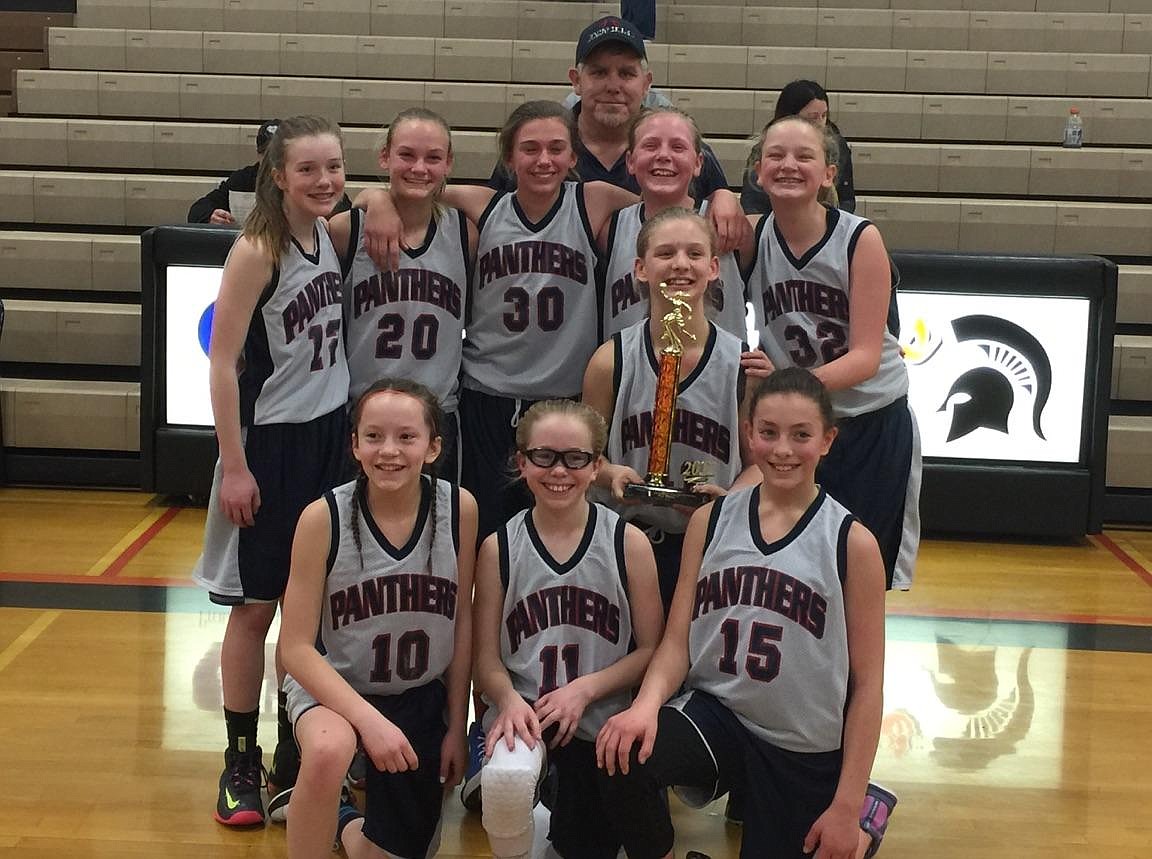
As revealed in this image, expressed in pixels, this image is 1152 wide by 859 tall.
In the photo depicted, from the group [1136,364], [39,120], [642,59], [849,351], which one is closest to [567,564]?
[849,351]

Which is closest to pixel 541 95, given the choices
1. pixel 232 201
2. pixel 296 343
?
pixel 232 201

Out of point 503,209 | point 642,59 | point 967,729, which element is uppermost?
point 642,59

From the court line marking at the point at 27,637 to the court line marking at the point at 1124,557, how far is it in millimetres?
3422

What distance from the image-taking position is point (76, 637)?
3.90 m

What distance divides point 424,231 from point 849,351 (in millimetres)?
902

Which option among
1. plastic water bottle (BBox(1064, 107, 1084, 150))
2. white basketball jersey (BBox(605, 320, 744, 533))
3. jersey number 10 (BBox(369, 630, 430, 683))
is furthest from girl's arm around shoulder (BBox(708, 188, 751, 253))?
plastic water bottle (BBox(1064, 107, 1084, 150))

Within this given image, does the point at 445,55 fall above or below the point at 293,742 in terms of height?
above

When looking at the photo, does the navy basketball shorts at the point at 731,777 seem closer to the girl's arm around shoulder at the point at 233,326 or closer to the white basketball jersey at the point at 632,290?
the white basketball jersey at the point at 632,290

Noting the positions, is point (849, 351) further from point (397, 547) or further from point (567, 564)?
point (397, 547)

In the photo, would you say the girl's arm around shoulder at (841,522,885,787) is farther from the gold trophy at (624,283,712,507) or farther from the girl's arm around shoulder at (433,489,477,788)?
the girl's arm around shoulder at (433,489,477,788)

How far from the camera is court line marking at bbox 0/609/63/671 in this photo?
12.2 feet

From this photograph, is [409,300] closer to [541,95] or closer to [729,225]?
[729,225]

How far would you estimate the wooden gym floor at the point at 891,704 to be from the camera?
2.87 m

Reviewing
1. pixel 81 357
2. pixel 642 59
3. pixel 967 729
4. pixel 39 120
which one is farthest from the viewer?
pixel 39 120
